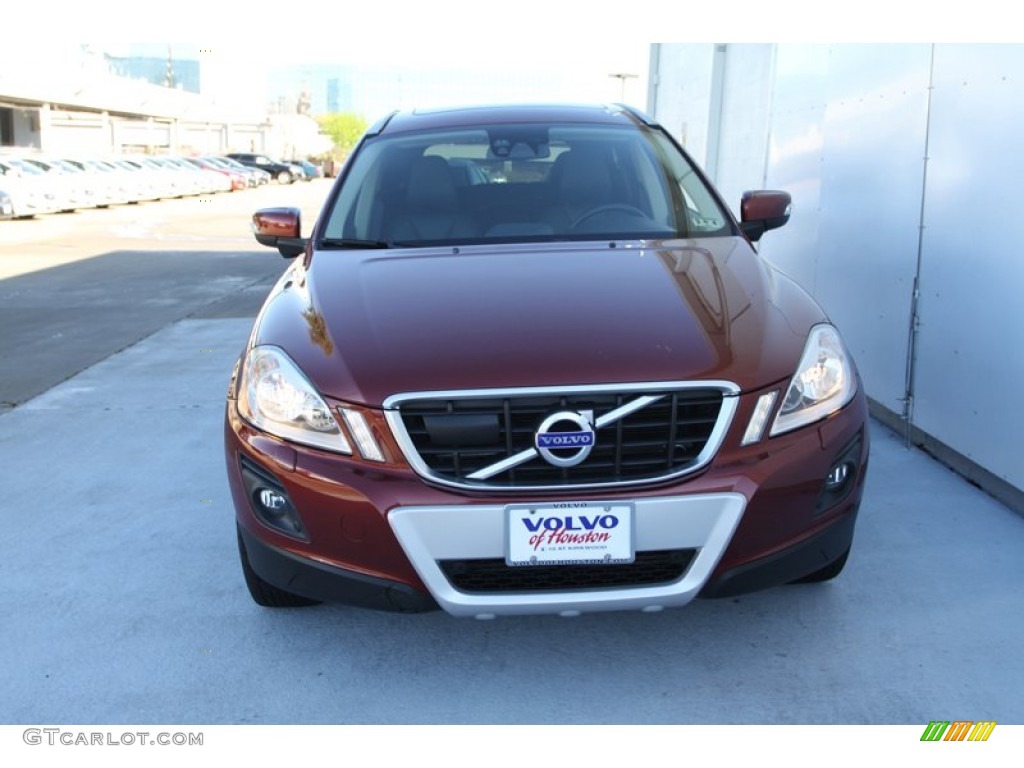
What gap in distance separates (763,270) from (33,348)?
605 centimetres

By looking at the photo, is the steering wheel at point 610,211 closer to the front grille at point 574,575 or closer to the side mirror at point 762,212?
the side mirror at point 762,212

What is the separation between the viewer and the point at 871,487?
4109 millimetres

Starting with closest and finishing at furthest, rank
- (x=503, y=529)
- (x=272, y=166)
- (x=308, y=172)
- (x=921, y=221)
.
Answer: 1. (x=503, y=529)
2. (x=921, y=221)
3. (x=272, y=166)
4. (x=308, y=172)

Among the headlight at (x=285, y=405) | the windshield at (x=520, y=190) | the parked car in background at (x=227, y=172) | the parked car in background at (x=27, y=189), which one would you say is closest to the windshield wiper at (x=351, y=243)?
the windshield at (x=520, y=190)

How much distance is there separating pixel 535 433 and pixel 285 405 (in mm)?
679

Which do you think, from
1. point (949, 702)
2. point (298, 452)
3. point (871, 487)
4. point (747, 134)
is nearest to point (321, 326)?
point (298, 452)

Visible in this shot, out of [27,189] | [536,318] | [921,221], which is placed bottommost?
[27,189]

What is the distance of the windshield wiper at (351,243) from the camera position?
358cm

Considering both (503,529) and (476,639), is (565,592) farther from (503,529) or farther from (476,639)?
(476,639)

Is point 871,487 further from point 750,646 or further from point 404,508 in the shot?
point 404,508

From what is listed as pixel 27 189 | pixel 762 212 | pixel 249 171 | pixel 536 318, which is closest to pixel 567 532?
pixel 536 318

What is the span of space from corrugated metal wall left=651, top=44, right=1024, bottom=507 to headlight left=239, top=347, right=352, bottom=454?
8.67 feet

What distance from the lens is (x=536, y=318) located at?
9.02 ft

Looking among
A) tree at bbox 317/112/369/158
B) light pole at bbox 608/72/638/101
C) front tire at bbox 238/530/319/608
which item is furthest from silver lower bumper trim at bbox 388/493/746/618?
tree at bbox 317/112/369/158
